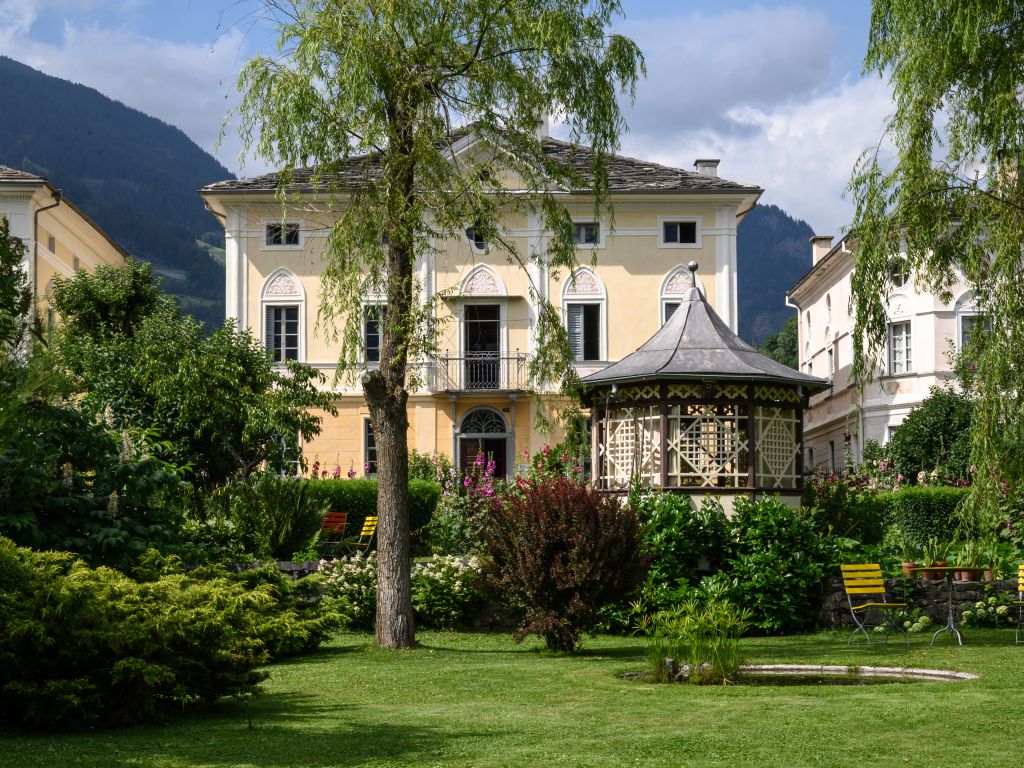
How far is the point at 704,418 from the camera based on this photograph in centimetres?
1841

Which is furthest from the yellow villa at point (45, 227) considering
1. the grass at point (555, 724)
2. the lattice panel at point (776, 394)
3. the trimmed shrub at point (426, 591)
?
the grass at point (555, 724)

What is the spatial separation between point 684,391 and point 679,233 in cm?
1870

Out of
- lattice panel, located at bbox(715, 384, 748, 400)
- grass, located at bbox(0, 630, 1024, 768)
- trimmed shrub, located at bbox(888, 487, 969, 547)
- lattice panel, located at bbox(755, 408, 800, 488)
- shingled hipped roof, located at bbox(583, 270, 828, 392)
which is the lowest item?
grass, located at bbox(0, 630, 1024, 768)

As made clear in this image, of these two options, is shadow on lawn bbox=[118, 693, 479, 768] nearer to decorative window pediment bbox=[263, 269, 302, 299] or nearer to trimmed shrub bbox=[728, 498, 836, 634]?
trimmed shrub bbox=[728, 498, 836, 634]

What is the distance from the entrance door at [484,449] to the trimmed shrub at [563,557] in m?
20.9

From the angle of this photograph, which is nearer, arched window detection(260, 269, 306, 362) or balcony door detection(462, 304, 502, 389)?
balcony door detection(462, 304, 502, 389)

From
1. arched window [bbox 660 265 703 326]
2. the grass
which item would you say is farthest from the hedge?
the grass

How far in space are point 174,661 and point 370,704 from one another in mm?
1907

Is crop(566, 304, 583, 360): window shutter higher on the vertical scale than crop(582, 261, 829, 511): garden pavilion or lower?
higher

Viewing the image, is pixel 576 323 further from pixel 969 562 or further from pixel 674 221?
pixel 969 562

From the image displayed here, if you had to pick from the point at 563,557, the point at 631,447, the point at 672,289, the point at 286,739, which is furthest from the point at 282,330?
the point at 286,739

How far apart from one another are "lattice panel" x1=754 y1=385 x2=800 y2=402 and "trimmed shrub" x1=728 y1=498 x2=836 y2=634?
5.10ft

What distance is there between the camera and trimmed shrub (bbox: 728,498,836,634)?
1712cm

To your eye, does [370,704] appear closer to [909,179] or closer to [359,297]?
[359,297]
